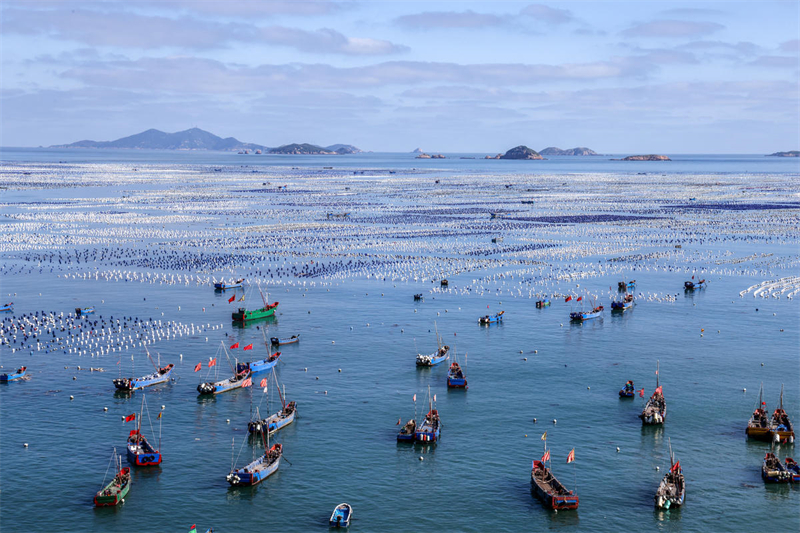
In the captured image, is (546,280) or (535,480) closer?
(535,480)

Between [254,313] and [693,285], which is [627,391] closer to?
[254,313]

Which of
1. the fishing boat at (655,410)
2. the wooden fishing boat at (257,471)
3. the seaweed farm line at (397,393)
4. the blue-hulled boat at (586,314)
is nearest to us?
the seaweed farm line at (397,393)

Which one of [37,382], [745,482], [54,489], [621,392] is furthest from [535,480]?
[37,382]

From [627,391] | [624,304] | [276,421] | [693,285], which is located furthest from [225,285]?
[693,285]

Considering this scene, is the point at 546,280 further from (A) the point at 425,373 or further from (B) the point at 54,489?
(B) the point at 54,489

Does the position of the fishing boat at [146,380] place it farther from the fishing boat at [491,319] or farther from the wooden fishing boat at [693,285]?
the wooden fishing boat at [693,285]

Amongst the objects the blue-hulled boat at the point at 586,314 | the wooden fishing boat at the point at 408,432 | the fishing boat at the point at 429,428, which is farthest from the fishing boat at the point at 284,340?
the blue-hulled boat at the point at 586,314

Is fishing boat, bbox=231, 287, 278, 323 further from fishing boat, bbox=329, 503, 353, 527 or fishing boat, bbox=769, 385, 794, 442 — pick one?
fishing boat, bbox=769, 385, 794, 442
